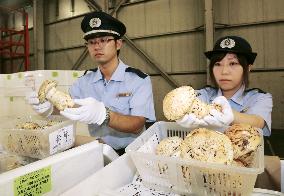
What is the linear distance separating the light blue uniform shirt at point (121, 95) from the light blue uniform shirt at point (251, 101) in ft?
1.29

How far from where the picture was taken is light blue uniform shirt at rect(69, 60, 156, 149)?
74.8 inches

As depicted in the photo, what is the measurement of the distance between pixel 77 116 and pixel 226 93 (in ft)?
3.55

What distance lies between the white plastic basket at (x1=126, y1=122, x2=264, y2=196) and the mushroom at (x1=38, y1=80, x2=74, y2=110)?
1.64 ft

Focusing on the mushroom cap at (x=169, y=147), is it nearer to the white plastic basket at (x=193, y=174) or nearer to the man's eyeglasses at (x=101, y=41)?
the white plastic basket at (x=193, y=174)

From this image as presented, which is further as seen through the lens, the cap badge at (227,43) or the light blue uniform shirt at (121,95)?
the light blue uniform shirt at (121,95)

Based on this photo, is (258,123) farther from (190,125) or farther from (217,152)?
(217,152)

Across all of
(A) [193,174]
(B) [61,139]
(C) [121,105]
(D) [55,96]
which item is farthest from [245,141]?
(C) [121,105]

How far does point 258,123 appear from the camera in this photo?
146 centimetres

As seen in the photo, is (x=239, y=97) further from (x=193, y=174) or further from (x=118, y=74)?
(x=193, y=174)

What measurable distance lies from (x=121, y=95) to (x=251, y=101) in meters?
0.92

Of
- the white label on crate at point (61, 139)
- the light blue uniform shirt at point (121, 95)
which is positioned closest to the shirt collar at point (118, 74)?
the light blue uniform shirt at point (121, 95)

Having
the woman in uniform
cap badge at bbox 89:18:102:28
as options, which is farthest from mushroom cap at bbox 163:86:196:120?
cap badge at bbox 89:18:102:28

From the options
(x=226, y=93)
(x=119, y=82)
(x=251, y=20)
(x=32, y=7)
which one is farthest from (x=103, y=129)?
(x=32, y=7)

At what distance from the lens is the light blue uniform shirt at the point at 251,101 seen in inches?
63.1
